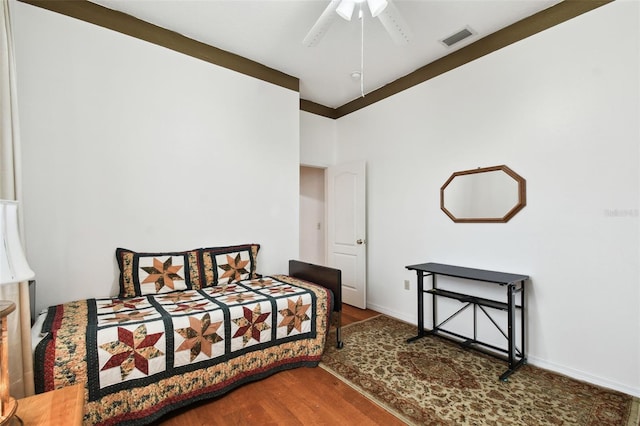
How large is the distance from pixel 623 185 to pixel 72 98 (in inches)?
164

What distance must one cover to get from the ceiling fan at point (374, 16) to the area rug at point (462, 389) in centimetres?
260

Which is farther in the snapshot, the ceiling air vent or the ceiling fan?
the ceiling air vent

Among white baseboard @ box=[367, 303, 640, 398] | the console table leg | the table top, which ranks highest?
the table top

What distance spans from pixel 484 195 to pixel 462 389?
66.7 inches

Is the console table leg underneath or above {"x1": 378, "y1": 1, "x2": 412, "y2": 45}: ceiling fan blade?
underneath

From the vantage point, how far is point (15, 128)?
61.5 inches

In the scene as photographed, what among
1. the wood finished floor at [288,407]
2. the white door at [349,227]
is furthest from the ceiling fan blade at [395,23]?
the wood finished floor at [288,407]

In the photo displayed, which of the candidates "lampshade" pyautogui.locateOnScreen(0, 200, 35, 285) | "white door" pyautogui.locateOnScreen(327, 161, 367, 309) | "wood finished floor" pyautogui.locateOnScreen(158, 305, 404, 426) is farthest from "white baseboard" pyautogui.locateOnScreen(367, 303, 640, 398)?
"lampshade" pyautogui.locateOnScreen(0, 200, 35, 285)

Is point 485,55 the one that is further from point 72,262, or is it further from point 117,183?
point 72,262

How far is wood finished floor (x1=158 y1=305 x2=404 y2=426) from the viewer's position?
1814mm

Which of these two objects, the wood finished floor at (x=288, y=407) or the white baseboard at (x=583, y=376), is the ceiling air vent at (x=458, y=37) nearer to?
the white baseboard at (x=583, y=376)

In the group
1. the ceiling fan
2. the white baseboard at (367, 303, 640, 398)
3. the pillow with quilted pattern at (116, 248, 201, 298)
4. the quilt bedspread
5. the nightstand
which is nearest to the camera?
the nightstand

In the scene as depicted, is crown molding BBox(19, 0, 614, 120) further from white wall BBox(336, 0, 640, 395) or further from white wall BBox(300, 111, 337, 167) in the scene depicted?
white wall BBox(300, 111, 337, 167)

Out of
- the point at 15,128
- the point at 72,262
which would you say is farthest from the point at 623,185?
the point at 72,262
